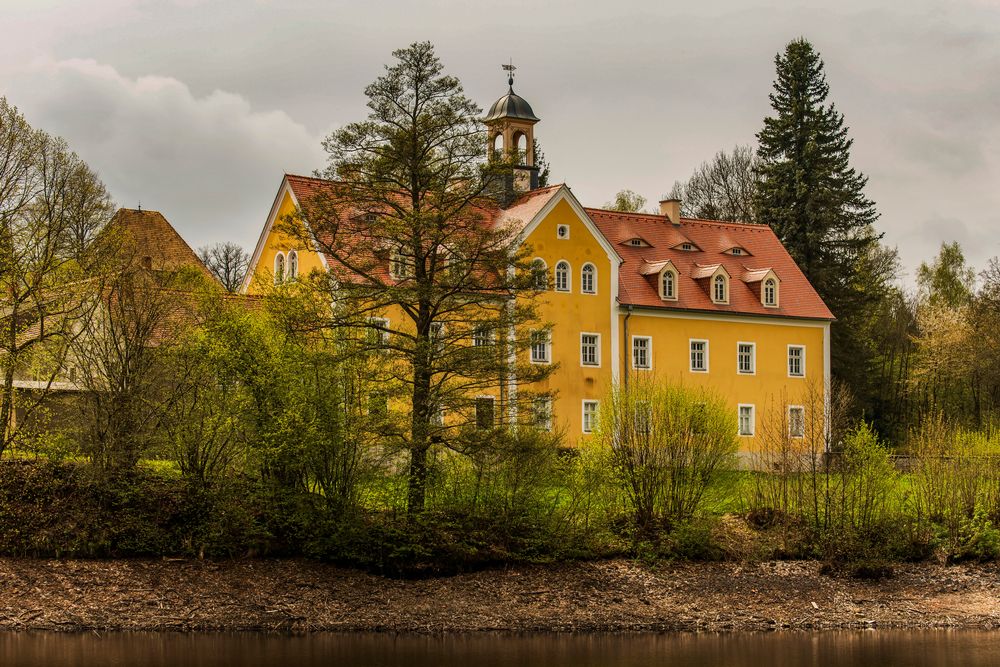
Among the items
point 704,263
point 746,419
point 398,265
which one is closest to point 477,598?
point 398,265

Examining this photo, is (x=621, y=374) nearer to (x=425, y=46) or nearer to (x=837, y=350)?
(x=837, y=350)

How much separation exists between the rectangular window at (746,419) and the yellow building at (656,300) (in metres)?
0.05

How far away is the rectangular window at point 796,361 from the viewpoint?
166 feet

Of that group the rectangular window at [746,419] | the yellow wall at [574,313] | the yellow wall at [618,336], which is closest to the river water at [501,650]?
the yellow wall at [618,336]

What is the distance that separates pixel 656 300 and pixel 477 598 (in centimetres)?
2272

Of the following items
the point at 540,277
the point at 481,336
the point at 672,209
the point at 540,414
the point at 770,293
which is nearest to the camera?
the point at 540,414

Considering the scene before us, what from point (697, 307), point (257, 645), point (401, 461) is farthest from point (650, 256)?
point (257, 645)

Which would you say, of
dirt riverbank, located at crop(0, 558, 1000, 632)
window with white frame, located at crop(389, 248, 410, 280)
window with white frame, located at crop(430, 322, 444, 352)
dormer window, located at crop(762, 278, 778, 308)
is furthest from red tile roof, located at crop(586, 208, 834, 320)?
dirt riverbank, located at crop(0, 558, 1000, 632)

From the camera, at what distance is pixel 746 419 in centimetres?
4938

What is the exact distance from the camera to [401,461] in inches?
1141

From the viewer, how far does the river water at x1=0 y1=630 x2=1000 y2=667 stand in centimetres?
2112

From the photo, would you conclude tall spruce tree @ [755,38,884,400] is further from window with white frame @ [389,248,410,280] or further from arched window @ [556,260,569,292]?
window with white frame @ [389,248,410,280]

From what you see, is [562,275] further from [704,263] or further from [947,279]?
[947,279]

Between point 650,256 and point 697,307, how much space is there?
8.92 ft
